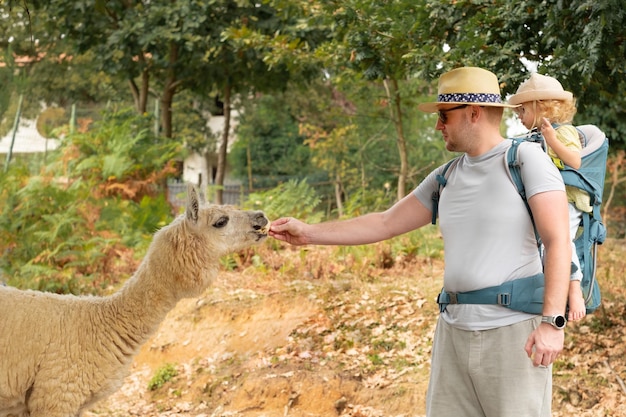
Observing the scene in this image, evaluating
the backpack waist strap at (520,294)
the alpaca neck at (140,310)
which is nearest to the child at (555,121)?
the backpack waist strap at (520,294)

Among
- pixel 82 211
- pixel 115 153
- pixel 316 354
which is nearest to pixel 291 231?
pixel 316 354

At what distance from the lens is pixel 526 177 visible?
3.27 metres

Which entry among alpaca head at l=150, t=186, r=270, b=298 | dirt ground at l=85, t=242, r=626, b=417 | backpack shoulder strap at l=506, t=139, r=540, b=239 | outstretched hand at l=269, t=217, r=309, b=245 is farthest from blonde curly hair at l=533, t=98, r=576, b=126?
dirt ground at l=85, t=242, r=626, b=417

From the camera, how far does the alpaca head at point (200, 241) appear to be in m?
4.77

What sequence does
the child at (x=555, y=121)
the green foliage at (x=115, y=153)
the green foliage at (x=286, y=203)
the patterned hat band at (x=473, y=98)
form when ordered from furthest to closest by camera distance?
the green foliage at (x=115, y=153), the green foliage at (x=286, y=203), the child at (x=555, y=121), the patterned hat band at (x=473, y=98)

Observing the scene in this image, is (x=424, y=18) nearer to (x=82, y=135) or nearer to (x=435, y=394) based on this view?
(x=435, y=394)

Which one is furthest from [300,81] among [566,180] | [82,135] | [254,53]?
[566,180]

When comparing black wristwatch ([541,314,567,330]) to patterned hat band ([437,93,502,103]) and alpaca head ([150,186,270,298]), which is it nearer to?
patterned hat band ([437,93,502,103])

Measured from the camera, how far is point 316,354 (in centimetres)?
813

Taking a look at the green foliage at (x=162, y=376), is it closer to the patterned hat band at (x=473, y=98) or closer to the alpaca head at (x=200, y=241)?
the alpaca head at (x=200, y=241)

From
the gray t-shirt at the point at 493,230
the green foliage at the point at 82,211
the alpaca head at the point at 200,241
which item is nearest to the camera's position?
the gray t-shirt at the point at 493,230

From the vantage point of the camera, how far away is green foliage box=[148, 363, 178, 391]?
8570 millimetres

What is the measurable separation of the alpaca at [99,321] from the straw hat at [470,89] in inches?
65.5

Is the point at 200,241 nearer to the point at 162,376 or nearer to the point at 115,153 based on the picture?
the point at 162,376
